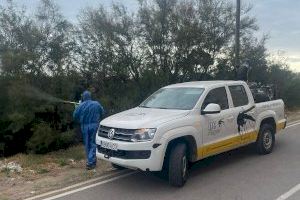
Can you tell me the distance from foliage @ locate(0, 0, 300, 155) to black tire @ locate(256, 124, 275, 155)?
4949mm

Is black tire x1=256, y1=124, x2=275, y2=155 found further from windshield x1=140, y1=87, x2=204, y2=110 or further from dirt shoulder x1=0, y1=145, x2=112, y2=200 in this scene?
dirt shoulder x1=0, y1=145, x2=112, y2=200

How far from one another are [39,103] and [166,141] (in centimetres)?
506

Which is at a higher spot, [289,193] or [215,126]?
[215,126]

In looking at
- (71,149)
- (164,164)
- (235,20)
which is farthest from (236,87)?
(235,20)

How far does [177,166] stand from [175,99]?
1825 millimetres

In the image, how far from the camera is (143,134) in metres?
7.48

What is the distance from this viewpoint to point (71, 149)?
11.5 metres

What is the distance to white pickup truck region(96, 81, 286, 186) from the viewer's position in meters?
7.48

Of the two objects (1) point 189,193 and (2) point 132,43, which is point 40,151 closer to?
(1) point 189,193

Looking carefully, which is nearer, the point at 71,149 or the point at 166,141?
the point at 166,141

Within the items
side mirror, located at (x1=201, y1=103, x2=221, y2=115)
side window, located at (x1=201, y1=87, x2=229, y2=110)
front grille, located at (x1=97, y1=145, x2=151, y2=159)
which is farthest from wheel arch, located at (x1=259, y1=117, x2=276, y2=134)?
front grille, located at (x1=97, y1=145, x2=151, y2=159)

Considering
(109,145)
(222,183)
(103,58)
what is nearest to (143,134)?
(109,145)

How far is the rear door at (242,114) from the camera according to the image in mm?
9336

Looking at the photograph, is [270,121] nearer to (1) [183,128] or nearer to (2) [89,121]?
(1) [183,128]
